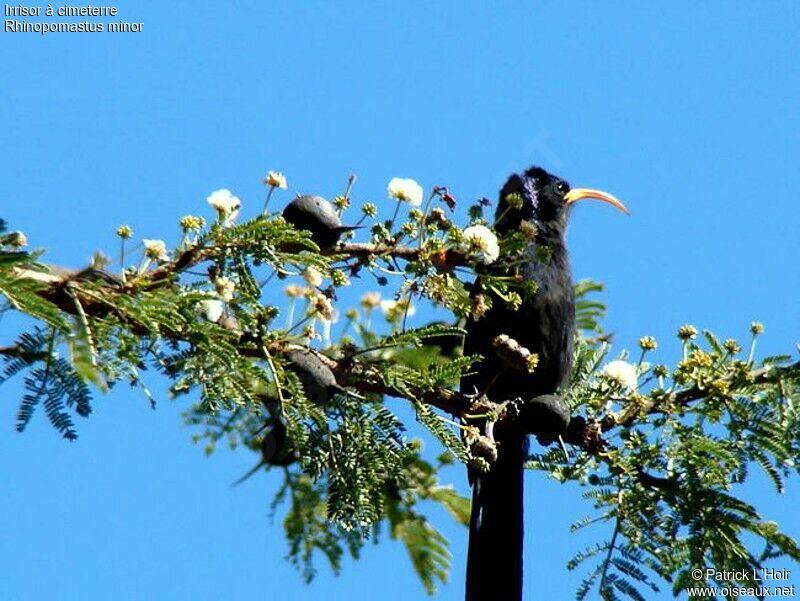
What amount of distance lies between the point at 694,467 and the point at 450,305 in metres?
1.11

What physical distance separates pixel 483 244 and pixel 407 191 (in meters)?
0.35

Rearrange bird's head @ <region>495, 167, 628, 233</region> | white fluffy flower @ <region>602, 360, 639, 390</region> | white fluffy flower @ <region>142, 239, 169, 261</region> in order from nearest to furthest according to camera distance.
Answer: white fluffy flower @ <region>142, 239, 169, 261</region> < white fluffy flower @ <region>602, 360, 639, 390</region> < bird's head @ <region>495, 167, 628, 233</region>

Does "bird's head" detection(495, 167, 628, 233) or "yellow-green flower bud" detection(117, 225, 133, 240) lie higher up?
"bird's head" detection(495, 167, 628, 233)

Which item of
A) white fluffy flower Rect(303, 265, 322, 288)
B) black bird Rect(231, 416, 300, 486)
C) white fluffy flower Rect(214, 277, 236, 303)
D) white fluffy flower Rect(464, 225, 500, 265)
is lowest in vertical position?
black bird Rect(231, 416, 300, 486)

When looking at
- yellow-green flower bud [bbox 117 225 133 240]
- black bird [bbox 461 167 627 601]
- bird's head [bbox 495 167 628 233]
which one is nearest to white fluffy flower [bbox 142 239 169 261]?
yellow-green flower bud [bbox 117 225 133 240]

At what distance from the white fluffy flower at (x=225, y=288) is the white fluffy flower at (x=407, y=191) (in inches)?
29.1

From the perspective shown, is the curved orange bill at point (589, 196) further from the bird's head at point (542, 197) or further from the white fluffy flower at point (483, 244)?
the white fluffy flower at point (483, 244)

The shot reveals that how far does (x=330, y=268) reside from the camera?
162 inches

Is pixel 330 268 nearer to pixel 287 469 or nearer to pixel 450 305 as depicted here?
pixel 450 305

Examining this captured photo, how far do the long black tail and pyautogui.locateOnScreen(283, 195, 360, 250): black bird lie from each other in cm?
176

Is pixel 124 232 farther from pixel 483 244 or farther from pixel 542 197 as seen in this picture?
pixel 542 197

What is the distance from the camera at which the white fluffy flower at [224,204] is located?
3.89 metres

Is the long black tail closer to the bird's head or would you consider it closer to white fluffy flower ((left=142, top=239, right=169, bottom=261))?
the bird's head

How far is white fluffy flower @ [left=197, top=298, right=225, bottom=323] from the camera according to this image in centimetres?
372
